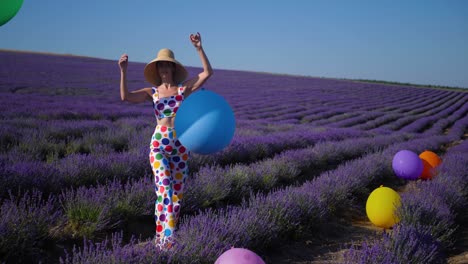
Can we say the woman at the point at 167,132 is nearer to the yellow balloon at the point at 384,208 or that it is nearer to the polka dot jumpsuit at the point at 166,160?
the polka dot jumpsuit at the point at 166,160

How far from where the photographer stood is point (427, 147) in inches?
396

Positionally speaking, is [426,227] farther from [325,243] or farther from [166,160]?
[166,160]

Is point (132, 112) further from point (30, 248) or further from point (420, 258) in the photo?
point (420, 258)

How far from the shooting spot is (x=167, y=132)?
279 cm

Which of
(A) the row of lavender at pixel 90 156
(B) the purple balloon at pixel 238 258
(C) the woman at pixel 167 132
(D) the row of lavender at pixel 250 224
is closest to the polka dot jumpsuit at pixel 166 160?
(C) the woman at pixel 167 132

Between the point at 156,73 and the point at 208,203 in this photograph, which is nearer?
the point at 156,73

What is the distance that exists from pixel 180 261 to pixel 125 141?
5153 mm

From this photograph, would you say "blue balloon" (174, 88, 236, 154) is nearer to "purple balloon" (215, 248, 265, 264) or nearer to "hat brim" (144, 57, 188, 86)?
"hat brim" (144, 57, 188, 86)

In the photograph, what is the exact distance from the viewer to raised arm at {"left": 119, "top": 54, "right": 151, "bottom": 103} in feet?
8.97

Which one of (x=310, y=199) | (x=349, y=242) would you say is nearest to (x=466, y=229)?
(x=349, y=242)

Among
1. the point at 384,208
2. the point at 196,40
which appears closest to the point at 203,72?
the point at 196,40

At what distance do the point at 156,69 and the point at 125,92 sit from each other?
0.34 meters

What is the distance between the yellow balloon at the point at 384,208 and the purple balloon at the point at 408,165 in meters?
2.68

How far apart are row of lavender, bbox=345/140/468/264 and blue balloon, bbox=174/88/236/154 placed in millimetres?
1254
